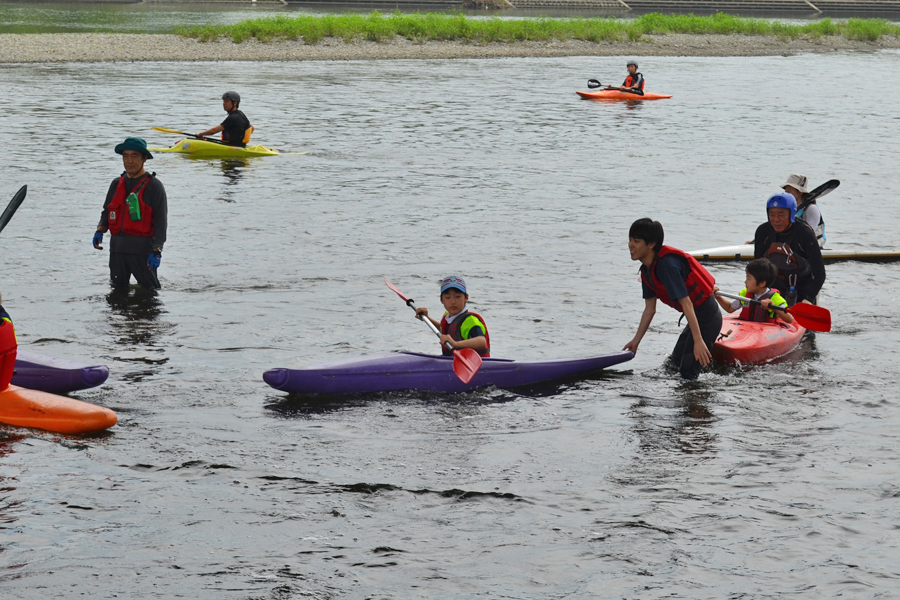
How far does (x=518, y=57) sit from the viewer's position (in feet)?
138

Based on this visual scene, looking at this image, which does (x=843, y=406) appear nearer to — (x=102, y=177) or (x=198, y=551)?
(x=198, y=551)

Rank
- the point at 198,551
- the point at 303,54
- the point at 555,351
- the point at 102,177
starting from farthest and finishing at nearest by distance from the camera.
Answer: the point at 303,54 → the point at 102,177 → the point at 555,351 → the point at 198,551

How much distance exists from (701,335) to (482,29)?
4025 centimetres

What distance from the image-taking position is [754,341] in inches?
311

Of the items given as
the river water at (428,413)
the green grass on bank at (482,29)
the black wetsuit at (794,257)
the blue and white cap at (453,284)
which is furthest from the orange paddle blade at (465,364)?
the green grass on bank at (482,29)

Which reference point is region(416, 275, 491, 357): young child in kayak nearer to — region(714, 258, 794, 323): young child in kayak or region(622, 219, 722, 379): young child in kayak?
region(622, 219, 722, 379): young child in kayak

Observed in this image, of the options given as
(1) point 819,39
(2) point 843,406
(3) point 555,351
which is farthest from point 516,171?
(1) point 819,39

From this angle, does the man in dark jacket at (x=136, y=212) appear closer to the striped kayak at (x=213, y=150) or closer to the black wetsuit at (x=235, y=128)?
the black wetsuit at (x=235, y=128)

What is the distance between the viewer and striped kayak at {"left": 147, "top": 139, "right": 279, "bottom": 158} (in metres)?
17.6

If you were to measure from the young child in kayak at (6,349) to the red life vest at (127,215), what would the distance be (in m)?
2.68

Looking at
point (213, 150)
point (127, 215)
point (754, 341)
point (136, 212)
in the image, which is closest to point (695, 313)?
point (754, 341)

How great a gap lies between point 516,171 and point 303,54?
23273 mm

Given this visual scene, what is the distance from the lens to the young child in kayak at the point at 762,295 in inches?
318

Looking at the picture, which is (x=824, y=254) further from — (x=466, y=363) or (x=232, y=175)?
(x=232, y=175)
